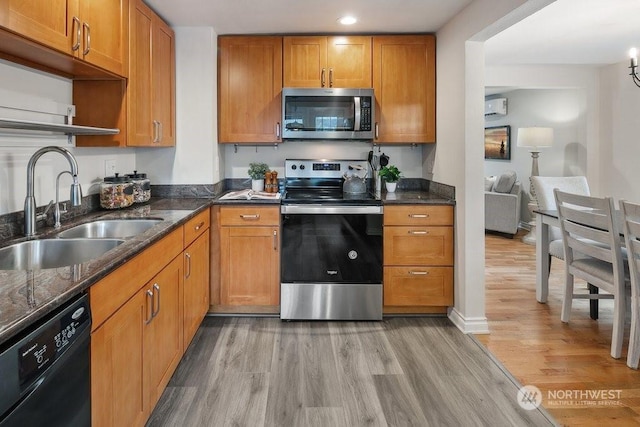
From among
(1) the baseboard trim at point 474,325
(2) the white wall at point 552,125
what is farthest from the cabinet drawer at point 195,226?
(2) the white wall at point 552,125

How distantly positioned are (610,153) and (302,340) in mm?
4539

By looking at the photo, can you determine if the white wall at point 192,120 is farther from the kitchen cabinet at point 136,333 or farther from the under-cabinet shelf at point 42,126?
the kitchen cabinet at point 136,333

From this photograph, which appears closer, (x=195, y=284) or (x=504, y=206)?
(x=195, y=284)

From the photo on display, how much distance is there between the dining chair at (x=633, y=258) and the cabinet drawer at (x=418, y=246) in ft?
3.60

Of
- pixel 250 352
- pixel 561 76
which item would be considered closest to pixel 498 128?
pixel 561 76

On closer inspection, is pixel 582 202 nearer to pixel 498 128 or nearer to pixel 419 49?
pixel 419 49

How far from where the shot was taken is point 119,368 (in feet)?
4.90

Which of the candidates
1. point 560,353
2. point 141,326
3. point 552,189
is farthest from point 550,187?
point 141,326

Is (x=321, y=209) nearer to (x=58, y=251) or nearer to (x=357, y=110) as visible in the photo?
(x=357, y=110)

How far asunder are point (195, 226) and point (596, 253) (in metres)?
2.52

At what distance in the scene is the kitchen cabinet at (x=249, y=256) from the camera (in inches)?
126

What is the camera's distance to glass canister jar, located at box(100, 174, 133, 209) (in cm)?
264

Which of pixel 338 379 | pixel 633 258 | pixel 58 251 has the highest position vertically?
pixel 58 251

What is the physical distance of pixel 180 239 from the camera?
2.35 meters
